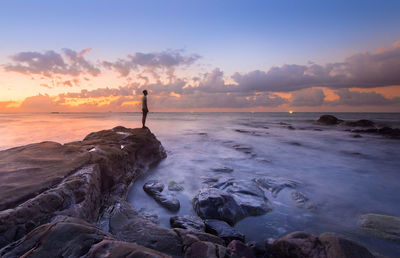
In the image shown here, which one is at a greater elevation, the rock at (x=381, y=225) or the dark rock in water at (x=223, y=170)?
the rock at (x=381, y=225)

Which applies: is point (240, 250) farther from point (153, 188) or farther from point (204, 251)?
point (153, 188)

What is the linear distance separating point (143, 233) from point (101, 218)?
1.27 meters

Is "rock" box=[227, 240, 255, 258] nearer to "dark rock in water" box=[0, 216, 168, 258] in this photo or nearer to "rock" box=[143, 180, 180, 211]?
"dark rock in water" box=[0, 216, 168, 258]

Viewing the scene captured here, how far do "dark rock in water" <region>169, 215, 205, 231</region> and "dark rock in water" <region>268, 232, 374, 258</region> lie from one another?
4.07ft

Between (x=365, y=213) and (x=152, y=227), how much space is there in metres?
4.74

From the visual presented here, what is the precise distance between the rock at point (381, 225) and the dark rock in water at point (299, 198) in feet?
3.76

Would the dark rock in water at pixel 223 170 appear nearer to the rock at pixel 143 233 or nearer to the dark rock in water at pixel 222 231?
the dark rock in water at pixel 222 231

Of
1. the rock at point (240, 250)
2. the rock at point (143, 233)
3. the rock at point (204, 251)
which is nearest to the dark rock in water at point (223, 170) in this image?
the rock at point (143, 233)

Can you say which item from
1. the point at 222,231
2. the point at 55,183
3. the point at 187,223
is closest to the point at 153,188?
the point at 187,223

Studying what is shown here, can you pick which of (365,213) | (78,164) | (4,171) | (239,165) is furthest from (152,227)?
(239,165)

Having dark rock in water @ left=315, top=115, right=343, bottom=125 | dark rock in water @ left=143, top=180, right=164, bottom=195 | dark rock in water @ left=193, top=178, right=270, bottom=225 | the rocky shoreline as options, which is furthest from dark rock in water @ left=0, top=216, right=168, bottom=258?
dark rock in water @ left=315, top=115, right=343, bottom=125

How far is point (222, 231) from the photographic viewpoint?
3.41m

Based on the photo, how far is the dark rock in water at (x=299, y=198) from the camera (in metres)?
4.89

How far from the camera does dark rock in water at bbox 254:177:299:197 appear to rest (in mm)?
5703
